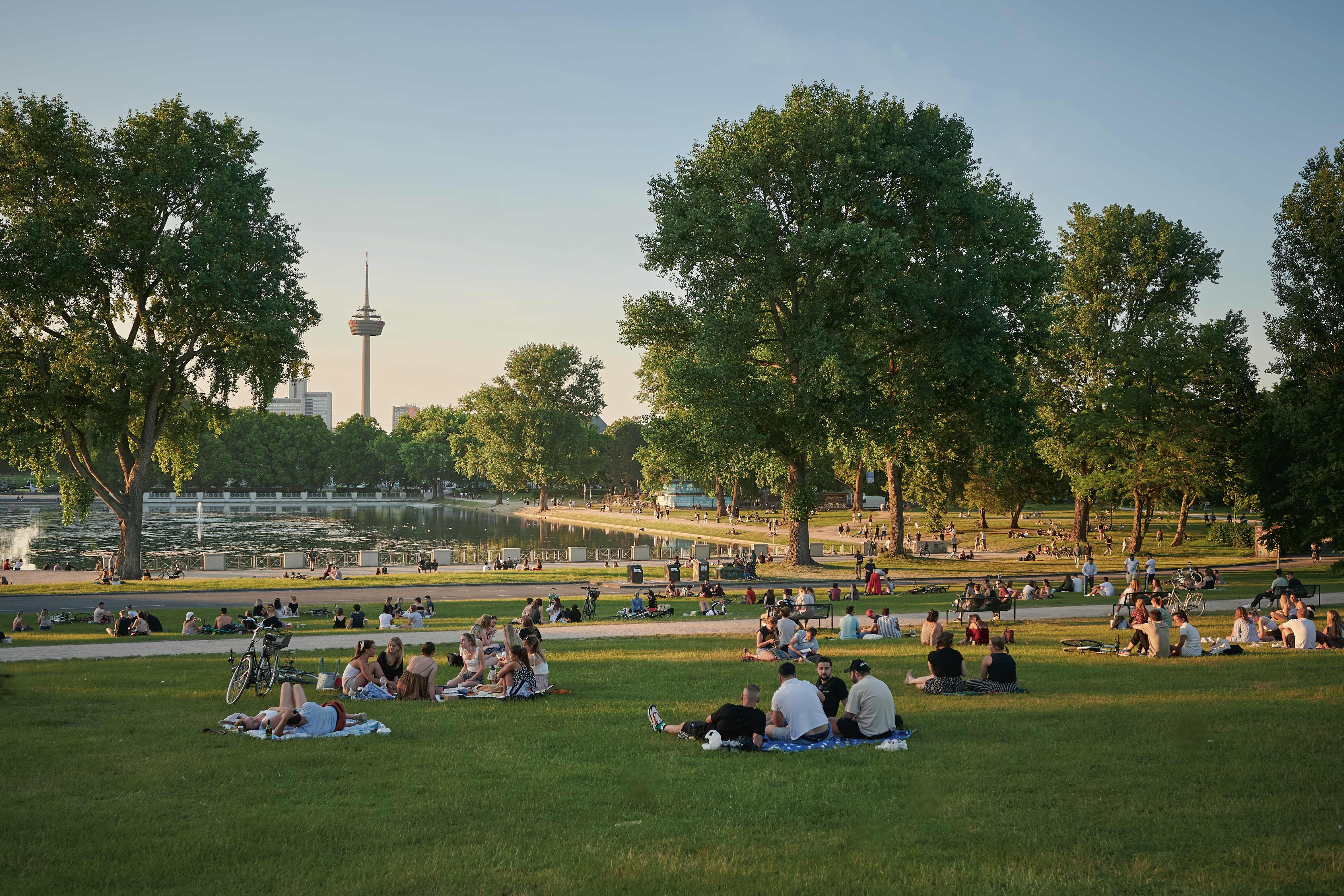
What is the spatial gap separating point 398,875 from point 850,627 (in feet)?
53.2

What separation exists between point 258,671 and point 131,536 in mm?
29572

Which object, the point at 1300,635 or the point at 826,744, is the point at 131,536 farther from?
the point at 1300,635

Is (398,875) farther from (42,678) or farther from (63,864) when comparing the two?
(42,678)

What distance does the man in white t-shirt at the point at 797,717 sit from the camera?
1109 centimetres

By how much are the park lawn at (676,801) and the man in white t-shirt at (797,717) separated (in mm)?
480

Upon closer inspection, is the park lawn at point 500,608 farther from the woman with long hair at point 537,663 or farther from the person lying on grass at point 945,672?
the person lying on grass at point 945,672

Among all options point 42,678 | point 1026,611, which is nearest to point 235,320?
point 42,678

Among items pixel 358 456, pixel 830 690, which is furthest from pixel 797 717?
pixel 358 456

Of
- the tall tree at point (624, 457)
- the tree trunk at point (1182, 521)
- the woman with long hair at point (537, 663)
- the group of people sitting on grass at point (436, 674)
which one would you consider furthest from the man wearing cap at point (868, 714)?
the tall tree at point (624, 457)

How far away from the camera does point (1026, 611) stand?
2748 centimetres

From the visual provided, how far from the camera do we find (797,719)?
11125 mm

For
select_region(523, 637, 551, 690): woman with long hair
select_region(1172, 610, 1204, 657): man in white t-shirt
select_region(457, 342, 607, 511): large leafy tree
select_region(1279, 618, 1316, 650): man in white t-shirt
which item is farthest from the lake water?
select_region(523, 637, 551, 690): woman with long hair

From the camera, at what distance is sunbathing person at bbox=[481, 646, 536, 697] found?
46.9 ft

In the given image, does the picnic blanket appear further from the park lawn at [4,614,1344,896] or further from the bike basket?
the bike basket
